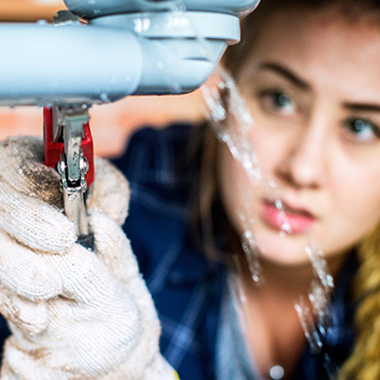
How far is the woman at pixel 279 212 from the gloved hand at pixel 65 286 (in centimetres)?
11

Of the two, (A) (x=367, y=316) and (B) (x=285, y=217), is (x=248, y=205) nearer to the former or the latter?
(B) (x=285, y=217)

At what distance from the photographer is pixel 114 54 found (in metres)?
0.19

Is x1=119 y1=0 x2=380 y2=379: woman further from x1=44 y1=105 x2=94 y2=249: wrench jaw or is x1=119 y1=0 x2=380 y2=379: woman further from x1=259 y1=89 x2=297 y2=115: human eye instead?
x1=44 y1=105 x2=94 y2=249: wrench jaw

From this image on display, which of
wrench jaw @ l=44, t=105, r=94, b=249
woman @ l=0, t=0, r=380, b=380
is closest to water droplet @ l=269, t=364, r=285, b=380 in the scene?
woman @ l=0, t=0, r=380, b=380

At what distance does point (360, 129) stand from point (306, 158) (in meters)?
0.06

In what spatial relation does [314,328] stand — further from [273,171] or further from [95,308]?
[95,308]

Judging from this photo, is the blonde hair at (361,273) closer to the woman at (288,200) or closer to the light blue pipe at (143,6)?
the woman at (288,200)

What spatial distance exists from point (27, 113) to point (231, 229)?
0.77 meters

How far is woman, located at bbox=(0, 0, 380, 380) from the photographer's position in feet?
1.56

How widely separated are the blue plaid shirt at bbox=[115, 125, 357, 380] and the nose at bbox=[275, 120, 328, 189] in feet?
0.58

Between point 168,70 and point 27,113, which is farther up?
point 168,70

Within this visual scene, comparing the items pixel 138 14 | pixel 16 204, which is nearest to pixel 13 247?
pixel 16 204

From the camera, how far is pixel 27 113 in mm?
1237

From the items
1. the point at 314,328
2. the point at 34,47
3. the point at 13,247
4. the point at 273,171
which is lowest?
the point at 314,328
